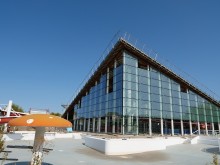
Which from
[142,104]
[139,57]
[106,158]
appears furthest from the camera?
[139,57]

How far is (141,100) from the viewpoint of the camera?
109 feet

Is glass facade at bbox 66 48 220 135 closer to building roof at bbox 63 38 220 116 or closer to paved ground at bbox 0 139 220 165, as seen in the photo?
building roof at bbox 63 38 220 116

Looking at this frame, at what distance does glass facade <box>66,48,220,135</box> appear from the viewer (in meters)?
32.0

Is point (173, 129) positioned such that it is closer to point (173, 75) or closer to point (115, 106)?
point (173, 75)

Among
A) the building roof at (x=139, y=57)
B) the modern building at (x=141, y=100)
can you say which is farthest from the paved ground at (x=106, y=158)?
the building roof at (x=139, y=57)

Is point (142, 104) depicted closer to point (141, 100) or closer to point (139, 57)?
point (141, 100)

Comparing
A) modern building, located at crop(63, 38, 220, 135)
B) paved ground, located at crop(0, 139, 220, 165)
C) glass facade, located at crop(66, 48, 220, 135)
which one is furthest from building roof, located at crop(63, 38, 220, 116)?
paved ground, located at crop(0, 139, 220, 165)

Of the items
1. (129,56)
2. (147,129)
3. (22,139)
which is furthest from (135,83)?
(22,139)

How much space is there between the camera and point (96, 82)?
42281 mm

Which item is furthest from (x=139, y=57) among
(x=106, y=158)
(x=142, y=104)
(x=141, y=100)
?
(x=106, y=158)

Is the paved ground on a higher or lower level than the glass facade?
lower

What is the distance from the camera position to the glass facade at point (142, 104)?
105 ft

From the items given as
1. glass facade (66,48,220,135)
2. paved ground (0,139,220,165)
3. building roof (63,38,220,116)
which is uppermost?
building roof (63,38,220,116)

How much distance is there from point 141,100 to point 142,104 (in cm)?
71
